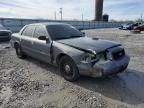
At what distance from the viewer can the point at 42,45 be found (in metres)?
5.31

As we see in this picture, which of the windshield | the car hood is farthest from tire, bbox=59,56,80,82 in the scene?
the windshield

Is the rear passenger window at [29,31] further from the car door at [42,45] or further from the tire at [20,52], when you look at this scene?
the tire at [20,52]

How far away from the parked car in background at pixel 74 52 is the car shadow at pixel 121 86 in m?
0.34

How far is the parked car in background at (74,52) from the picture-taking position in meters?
4.08

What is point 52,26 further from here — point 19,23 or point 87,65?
point 19,23

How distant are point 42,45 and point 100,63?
2071 millimetres

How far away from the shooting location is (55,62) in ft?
16.3

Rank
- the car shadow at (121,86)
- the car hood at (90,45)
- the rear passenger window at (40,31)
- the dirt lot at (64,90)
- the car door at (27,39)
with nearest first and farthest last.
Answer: the dirt lot at (64,90), the car shadow at (121,86), the car hood at (90,45), the rear passenger window at (40,31), the car door at (27,39)

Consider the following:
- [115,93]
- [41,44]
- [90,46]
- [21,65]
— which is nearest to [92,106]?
[115,93]

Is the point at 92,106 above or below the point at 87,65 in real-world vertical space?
below

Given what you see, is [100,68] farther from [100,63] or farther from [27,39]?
[27,39]

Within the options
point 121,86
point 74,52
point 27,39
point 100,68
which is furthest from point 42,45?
point 121,86

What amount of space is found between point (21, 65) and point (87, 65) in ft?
9.77

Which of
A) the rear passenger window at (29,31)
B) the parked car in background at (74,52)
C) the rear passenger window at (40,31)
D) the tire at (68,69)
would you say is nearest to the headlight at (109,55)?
the parked car in background at (74,52)
